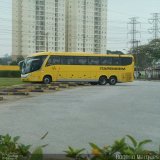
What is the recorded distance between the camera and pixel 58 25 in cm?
8419

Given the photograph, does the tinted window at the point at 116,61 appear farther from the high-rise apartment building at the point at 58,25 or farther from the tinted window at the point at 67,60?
the high-rise apartment building at the point at 58,25

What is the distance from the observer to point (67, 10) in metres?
85.0

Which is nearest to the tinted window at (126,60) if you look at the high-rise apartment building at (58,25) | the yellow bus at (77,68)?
the yellow bus at (77,68)

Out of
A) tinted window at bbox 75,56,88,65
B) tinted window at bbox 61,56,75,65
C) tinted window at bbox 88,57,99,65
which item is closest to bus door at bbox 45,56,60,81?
tinted window at bbox 61,56,75,65

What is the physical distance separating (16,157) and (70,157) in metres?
0.45

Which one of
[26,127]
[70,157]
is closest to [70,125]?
[26,127]

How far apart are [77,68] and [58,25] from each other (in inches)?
1773

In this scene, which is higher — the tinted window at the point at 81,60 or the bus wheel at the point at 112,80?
the tinted window at the point at 81,60

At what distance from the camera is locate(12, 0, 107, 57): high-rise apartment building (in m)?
82.8

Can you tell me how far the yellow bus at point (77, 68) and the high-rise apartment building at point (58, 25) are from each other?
42068 millimetres

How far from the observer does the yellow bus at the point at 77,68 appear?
38625 mm

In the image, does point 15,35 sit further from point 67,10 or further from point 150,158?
point 150,158

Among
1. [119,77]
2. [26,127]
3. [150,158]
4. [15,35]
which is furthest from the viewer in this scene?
[15,35]

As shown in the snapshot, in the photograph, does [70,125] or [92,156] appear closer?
[92,156]
